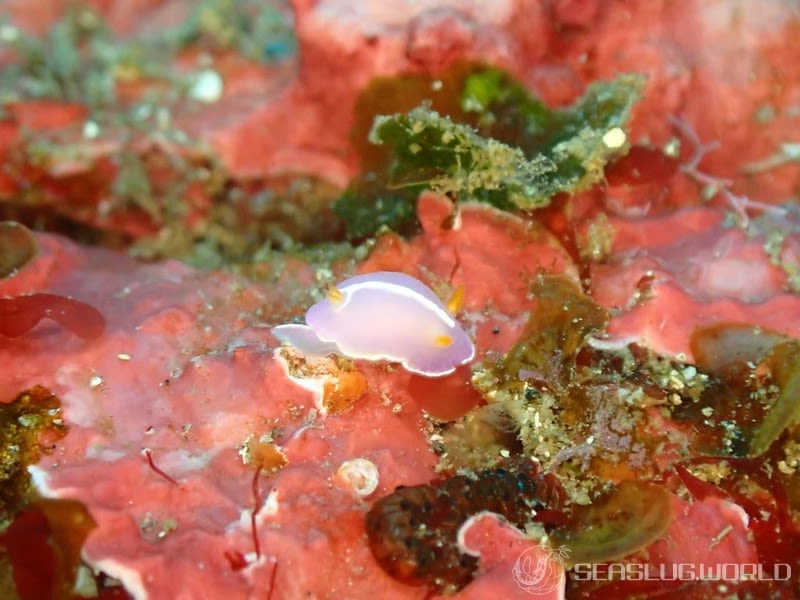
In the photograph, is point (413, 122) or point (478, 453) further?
point (413, 122)

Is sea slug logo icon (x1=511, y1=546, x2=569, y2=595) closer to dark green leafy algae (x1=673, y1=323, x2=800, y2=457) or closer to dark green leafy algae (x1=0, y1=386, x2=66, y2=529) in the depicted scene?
dark green leafy algae (x1=673, y1=323, x2=800, y2=457)

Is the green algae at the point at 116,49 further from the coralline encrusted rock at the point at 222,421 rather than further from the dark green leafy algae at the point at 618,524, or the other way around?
the dark green leafy algae at the point at 618,524

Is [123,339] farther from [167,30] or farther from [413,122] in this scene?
[167,30]

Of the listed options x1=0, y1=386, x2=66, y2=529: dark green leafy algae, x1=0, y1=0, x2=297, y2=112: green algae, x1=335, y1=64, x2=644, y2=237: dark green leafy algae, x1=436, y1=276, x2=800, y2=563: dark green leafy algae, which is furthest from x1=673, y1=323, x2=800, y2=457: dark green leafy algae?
x1=0, y1=0, x2=297, y2=112: green algae

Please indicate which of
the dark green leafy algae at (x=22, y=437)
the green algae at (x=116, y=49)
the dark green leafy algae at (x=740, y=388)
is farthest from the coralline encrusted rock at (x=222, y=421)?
the green algae at (x=116, y=49)

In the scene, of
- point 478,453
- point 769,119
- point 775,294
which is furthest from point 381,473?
point 769,119
